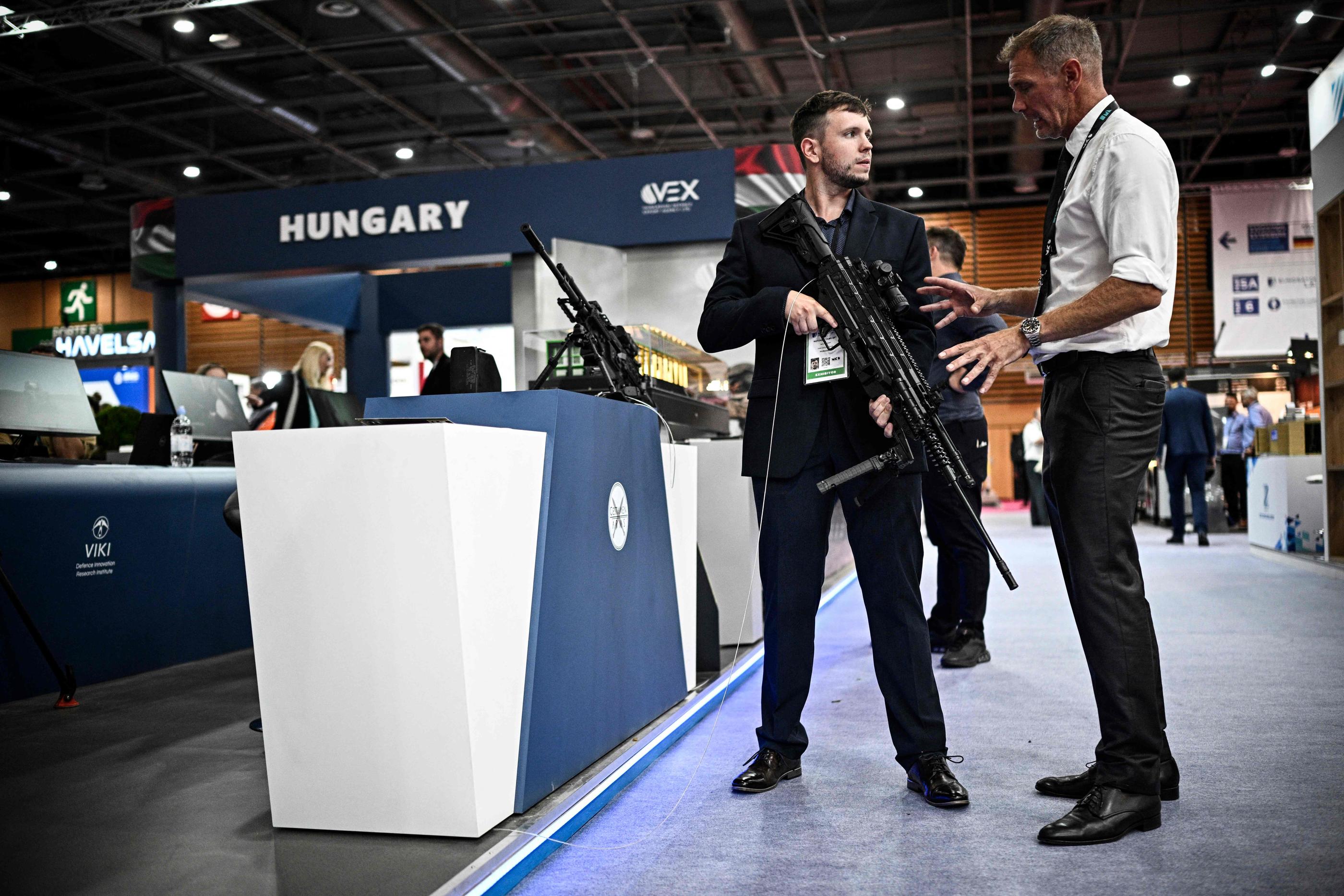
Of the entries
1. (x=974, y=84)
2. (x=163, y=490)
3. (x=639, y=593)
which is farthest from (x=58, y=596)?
(x=974, y=84)

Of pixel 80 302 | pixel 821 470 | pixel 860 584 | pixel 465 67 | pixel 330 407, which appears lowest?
pixel 860 584

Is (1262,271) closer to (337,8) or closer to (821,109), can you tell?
(337,8)

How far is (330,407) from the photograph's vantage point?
5137mm

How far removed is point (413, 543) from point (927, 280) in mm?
1251

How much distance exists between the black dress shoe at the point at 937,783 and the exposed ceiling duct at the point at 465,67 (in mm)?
9326

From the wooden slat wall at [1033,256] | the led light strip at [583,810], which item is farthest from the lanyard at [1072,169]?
the wooden slat wall at [1033,256]

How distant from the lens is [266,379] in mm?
15617

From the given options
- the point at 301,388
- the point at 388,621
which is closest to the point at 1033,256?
the point at 301,388

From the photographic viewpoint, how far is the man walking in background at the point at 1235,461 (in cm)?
1065

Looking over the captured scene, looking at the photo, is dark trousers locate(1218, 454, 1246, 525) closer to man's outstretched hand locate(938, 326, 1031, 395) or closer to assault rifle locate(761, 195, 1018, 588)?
assault rifle locate(761, 195, 1018, 588)

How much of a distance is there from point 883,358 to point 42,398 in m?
3.46

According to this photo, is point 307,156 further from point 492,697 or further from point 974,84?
point 492,697

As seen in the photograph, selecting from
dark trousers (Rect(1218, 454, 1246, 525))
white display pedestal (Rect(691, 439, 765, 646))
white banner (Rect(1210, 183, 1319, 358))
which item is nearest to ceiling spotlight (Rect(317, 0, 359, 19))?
white display pedestal (Rect(691, 439, 765, 646))

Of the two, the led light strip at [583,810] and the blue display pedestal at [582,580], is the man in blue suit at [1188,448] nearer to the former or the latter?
the led light strip at [583,810]
